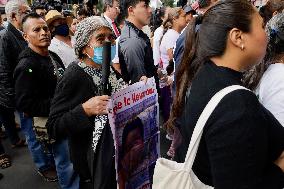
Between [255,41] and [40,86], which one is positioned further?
[40,86]

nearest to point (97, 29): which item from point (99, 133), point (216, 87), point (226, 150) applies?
point (99, 133)

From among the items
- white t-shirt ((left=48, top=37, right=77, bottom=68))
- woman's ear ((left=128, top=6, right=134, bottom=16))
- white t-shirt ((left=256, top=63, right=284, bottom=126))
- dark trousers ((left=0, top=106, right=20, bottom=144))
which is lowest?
dark trousers ((left=0, top=106, right=20, bottom=144))

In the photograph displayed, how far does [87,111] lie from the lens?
6.74 ft

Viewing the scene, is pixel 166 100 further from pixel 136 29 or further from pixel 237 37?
pixel 237 37

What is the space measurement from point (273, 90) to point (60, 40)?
3.19 meters

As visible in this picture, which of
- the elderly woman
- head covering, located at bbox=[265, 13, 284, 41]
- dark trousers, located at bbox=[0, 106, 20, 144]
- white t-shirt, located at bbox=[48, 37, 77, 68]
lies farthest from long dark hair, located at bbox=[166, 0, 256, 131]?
dark trousers, located at bbox=[0, 106, 20, 144]

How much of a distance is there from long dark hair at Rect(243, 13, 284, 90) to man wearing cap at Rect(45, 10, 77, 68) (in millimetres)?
Answer: 2644

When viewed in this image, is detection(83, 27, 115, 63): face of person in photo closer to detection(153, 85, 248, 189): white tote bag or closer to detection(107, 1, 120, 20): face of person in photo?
detection(153, 85, 248, 189): white tote bag

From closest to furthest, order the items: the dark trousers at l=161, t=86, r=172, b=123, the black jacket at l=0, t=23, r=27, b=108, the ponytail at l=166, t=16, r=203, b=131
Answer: the ponytail at l=166, t=16, r=203, b=131
the black jacket at l=0, t=23, r=27, b=108
the dark trousers at l=161, t=86, r=172, b=123

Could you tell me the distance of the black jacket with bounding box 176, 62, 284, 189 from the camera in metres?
1.10

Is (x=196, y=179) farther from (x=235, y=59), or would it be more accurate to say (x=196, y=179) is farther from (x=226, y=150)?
(x=235, y=59)

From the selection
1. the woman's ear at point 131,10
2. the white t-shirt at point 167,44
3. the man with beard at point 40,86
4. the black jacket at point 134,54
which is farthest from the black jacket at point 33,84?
the white t-shirt at point 167,44

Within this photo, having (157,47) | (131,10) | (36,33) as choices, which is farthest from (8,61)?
(157,47)

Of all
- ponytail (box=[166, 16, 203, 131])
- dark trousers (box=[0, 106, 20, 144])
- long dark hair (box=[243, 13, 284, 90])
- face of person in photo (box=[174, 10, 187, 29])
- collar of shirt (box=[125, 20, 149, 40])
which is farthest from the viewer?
face of person in photo (box=[174, 10, 187, 29])
